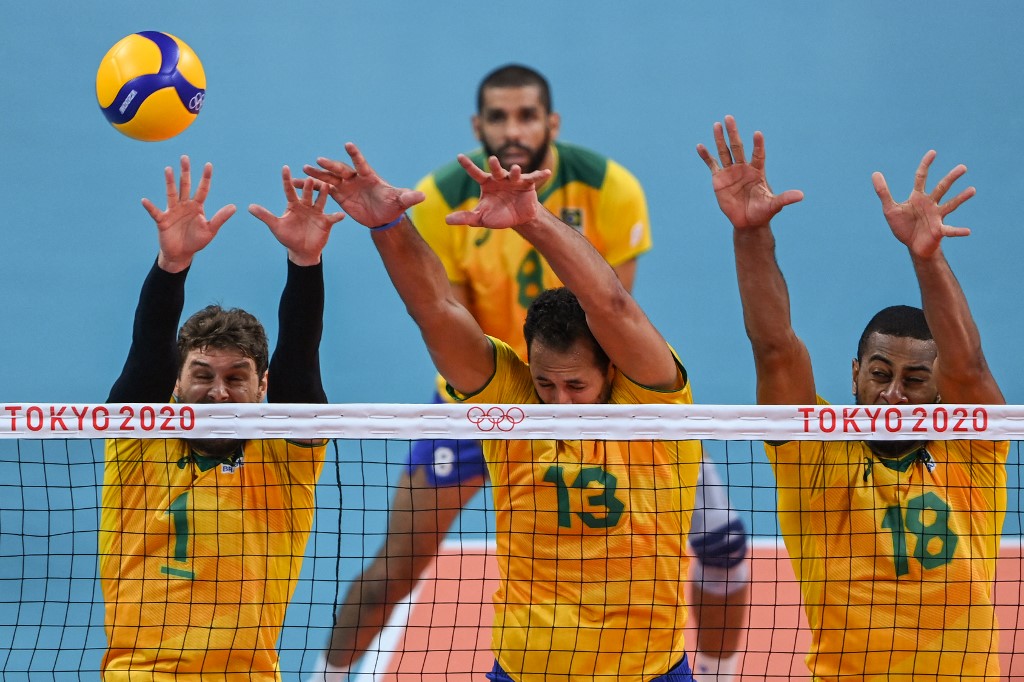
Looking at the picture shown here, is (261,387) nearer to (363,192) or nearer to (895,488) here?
(363,192)

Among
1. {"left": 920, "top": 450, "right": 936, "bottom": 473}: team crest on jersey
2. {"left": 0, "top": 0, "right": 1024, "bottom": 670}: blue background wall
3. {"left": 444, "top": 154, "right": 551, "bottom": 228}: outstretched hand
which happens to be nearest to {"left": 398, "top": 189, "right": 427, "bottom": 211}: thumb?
{"left": 444, "top": 154, "right": 551, "bottom": 228}: outstretched hand

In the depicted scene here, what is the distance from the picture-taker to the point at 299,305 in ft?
12.2

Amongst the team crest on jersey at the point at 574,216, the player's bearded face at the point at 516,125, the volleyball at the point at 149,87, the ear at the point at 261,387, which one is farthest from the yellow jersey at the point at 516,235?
the ear at the point at 261,387

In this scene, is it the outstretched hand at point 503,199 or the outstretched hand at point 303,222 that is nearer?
the outstretched hand at point 503,199

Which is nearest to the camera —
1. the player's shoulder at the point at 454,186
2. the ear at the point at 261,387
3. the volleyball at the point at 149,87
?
the ear at the point at 261,387

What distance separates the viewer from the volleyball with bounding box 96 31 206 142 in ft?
15.7

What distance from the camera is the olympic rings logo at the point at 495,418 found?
11.8ft

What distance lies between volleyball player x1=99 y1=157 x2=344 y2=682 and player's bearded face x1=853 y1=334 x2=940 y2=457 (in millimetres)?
1615

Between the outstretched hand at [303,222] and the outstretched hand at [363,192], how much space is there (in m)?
0.04

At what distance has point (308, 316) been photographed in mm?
3709

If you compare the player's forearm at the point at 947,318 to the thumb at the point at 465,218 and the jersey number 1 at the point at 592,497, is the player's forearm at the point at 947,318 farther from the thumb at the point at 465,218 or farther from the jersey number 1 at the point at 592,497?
Result: the thumb at the point at 465,218

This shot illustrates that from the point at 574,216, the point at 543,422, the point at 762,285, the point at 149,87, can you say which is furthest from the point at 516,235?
the point at 543,422

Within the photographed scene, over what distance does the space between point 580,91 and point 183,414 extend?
222 inches

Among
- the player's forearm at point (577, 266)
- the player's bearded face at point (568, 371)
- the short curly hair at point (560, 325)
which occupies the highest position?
the player's forearm at point (577, 266)
